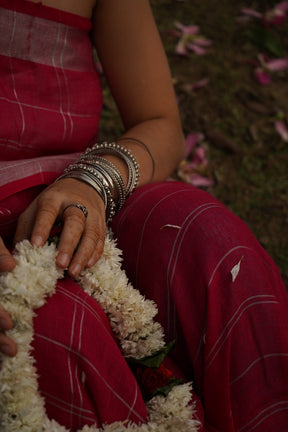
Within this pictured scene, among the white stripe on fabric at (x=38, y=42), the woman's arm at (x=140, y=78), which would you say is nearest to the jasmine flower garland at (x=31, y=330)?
the woman's arm at (x=140, y=78)

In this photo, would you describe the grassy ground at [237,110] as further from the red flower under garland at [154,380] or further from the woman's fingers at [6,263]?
the woman's fingers at [6,263]

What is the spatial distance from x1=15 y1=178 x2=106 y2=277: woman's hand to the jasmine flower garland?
0.02 meters

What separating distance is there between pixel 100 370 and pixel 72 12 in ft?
2.44

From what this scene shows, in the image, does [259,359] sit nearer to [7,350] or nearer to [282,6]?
[7,350]

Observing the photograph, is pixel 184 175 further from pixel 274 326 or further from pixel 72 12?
pixel 274 326

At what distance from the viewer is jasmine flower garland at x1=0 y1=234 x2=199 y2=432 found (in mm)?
554

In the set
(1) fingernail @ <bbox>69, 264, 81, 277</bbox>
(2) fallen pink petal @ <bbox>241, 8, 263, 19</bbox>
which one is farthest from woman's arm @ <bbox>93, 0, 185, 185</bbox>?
(2) fallen pink petal @ <bbox>241, 8, 263, 19</bbox>

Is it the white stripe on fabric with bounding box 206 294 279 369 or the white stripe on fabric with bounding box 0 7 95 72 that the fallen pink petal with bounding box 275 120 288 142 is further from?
the white stripe on fabric with bounding box 206 294 279 369

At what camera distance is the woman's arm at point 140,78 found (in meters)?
0.99

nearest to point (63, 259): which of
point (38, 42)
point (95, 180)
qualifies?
point (95, 180)

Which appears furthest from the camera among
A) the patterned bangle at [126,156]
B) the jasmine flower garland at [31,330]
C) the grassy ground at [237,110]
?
the grassy ground at [237,110]

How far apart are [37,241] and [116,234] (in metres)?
0.24

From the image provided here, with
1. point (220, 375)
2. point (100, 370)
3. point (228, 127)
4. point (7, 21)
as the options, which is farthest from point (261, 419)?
point (228, 127)

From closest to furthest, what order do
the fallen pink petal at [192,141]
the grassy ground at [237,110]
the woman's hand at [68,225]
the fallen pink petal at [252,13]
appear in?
the woman's hand at [68,225] < the grassy ground at [237,110] < the fallen pink petal at [192,141] < the fallen pink petal at [252,13]
